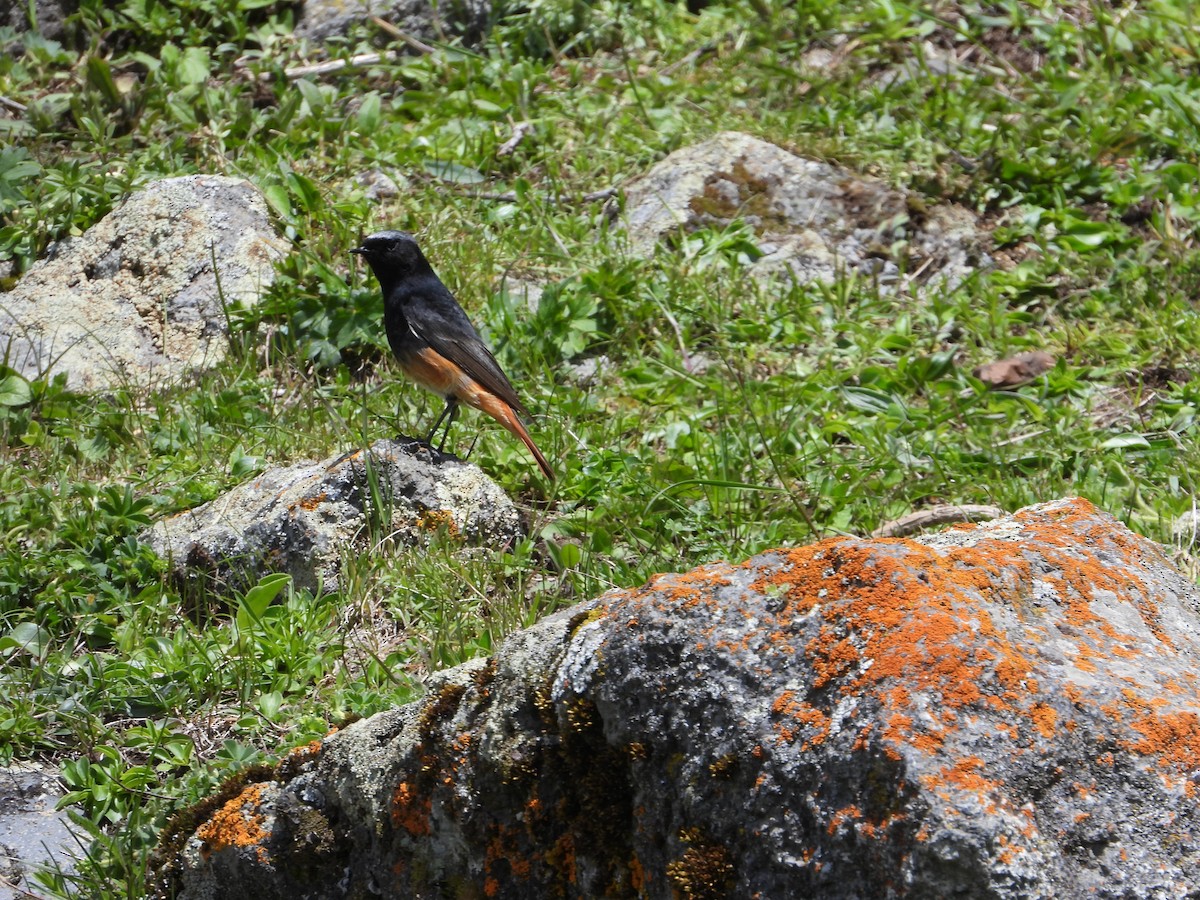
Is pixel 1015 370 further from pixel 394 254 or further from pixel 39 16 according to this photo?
pixel 39 16

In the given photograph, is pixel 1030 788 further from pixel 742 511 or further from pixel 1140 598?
pixel 742 511

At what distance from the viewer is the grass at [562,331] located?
4.36 m

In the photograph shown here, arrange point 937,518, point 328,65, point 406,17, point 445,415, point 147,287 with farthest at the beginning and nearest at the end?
point 406,17
point 328,65
point 147,287
point 445,415
point 937,518

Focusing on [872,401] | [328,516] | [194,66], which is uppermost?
[194,66]

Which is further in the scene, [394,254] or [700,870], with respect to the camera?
[394,254]

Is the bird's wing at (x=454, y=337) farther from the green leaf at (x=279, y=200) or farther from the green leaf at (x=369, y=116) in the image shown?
the green leaf at (x=369, y=116)

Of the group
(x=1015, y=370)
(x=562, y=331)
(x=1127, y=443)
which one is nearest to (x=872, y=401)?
(x=1015, y=370)

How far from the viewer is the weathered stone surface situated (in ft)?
15.5

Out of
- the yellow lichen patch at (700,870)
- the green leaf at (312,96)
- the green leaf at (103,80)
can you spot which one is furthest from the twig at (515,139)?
the yellow lichen patch at (700,870)

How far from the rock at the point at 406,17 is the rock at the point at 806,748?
6.57m

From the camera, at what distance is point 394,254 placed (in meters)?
6.04

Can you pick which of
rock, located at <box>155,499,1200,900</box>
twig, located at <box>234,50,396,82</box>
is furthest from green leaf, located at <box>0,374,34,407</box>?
rock, located at <box>155,499,1200,900</box>

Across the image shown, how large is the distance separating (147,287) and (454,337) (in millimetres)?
1984

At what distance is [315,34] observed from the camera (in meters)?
8.41
